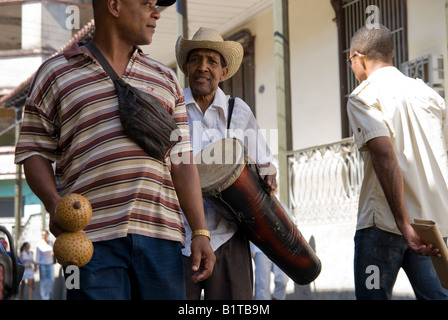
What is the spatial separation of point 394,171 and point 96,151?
1.69 metres

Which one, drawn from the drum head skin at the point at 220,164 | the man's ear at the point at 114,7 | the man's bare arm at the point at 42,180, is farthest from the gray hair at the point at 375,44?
the man's bare arm at the point at 42,180

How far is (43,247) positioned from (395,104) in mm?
17655

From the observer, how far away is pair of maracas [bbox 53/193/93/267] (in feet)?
8.87

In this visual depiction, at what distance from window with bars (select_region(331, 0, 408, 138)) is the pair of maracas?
918cm

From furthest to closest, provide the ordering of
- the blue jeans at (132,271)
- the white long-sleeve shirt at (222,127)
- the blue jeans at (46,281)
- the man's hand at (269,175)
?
1. the blue jeans at (46,281)
2. the white long-sleeve shirt at (222,127)
3. the man's hand at (269,175)
4. the blue jeans at (132,271)

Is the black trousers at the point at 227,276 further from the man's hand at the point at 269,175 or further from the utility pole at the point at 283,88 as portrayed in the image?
the utility pole at the point at 283,88

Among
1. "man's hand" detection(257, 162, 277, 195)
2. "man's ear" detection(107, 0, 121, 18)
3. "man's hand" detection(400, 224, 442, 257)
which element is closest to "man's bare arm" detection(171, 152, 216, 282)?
"man's ear" detection(107, 0, 121, 18)

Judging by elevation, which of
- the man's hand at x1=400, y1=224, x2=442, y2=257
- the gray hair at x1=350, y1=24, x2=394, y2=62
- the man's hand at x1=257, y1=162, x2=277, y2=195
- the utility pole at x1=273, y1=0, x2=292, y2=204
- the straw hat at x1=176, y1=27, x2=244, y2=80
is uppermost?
the utility pole at x1=273, y1=0, x2=292, y2=204

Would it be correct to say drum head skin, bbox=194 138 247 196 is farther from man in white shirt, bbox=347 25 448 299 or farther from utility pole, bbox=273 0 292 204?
utility pole, bbox=273 0 292 204

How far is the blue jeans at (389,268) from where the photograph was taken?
4102 mm

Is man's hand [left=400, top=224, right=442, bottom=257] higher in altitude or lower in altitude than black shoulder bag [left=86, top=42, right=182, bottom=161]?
lower

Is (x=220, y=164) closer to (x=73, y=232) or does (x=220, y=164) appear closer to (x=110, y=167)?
(x=110, y=167)

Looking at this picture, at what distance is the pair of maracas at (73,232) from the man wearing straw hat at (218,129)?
1641mm

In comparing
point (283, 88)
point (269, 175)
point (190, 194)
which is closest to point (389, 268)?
point (269, 175)
